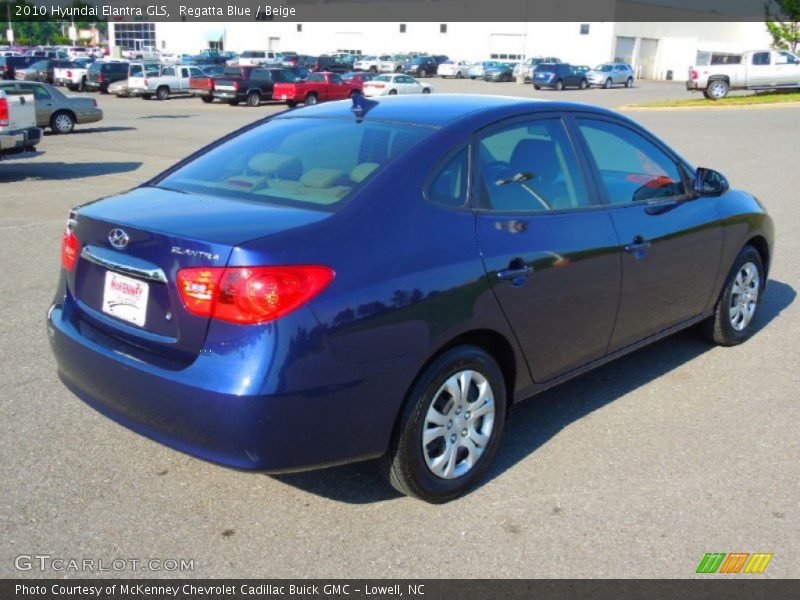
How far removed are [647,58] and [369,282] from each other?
7899 centimetres

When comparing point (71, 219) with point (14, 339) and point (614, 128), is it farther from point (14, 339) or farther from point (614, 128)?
point (614, 128)

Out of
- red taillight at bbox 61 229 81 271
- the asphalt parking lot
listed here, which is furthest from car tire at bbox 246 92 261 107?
red taillight at bbox 61 229 81 271

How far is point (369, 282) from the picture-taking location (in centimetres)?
331

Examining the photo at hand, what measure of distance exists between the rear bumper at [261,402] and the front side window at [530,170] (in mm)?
1086

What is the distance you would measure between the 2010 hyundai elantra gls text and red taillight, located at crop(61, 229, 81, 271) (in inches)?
1.0

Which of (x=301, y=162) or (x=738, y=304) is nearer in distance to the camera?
(x=301, y=162)

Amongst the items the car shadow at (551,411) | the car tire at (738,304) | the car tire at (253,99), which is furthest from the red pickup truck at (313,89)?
the car shadow at (551,411)

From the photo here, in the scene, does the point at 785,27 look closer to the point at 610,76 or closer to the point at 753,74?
the point at 610,76

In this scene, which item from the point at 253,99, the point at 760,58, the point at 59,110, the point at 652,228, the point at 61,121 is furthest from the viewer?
the point at 253,99

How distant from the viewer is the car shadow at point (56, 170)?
559 inches

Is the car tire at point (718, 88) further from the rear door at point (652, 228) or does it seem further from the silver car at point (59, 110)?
the rear door at point (652, 228)

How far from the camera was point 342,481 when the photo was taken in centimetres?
397

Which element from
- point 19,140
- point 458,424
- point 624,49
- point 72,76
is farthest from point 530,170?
point 624,49

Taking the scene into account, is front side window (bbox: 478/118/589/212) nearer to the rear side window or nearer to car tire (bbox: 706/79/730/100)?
the rear side window
